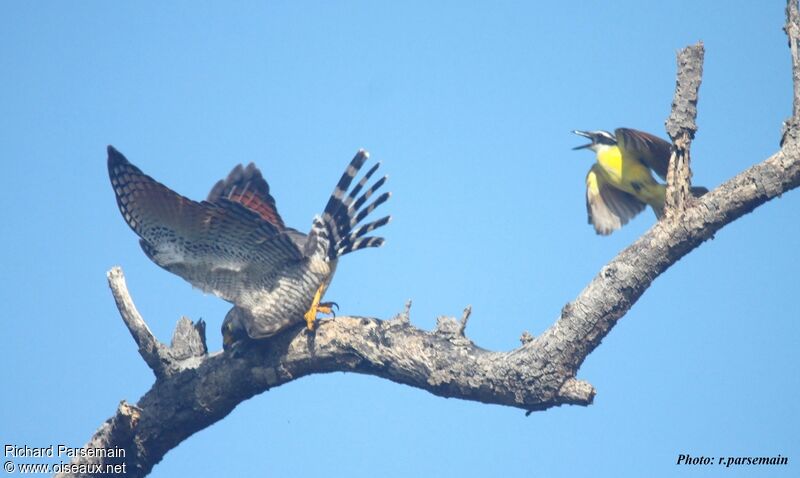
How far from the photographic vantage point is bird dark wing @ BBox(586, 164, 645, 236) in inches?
350

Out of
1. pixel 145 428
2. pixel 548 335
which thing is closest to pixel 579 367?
pixel 548 335

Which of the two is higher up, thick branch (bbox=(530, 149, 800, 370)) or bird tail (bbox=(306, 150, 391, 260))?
bird tail (bbox=(306, 150, 391, 260))

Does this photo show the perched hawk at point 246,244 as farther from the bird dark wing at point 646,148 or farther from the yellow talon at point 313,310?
the bird dark wing at point 646,148

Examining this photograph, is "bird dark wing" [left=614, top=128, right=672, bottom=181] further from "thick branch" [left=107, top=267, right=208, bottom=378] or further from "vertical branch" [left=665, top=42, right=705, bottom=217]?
"thick branch" [left=107, top=267, right=208, bottom=378]

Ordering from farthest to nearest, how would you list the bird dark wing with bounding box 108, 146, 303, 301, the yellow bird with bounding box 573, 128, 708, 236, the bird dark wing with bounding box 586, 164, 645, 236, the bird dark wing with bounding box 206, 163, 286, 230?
the bird dark wing with bounding box 586, 164, 645, 236 → the yellow bird with bounding box 573, 128, 708, 236 → the bird dark wing with bounding box 206, 163, 286, 230 → the bird dark wing with bounding box 108, 146, 303, 301

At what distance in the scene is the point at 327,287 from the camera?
22.7 feet

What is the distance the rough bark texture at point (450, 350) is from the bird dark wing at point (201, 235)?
0.52m

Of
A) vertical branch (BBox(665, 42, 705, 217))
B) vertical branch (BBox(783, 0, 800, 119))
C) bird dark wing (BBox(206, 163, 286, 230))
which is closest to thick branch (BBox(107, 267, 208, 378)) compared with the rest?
bird dark wing (BBox(206, 163, 286, 230))

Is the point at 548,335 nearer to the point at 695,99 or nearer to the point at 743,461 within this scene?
the point at 695,99

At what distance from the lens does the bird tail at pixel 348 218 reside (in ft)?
22.1

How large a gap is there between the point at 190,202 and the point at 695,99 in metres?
3.95

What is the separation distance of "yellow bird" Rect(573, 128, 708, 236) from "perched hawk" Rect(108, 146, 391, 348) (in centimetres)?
303

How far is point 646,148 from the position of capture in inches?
304

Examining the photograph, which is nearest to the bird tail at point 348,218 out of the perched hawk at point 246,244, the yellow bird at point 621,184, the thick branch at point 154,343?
the perched hawk at point 246,244
